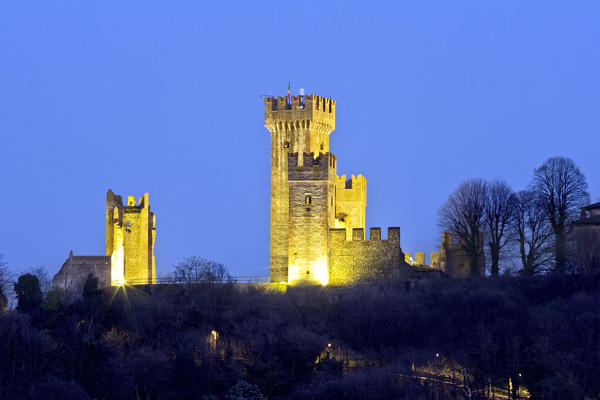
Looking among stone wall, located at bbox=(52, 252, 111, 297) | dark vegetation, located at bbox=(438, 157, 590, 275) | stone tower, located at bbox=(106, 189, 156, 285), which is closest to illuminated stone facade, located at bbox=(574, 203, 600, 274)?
dark vegetation, located at bbox=(438, 157, 590, 275)

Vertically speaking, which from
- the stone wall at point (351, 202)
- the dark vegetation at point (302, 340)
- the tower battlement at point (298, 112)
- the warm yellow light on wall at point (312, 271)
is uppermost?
the tower battlement at point (298, 112)

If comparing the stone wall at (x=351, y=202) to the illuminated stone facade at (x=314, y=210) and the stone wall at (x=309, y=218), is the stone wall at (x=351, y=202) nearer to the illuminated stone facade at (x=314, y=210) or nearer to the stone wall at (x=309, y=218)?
the illuminated stone facade at (x=314, y=210)

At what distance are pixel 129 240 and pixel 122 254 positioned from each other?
38.8 inches

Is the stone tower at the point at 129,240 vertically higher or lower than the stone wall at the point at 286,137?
lower

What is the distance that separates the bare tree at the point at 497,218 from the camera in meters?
71.6

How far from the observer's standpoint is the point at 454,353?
208 ft

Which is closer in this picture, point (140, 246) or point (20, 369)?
point (20, 369)

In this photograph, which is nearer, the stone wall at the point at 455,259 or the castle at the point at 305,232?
the castle at the point at 305,232

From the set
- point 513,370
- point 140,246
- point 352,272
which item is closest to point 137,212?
point 140,246

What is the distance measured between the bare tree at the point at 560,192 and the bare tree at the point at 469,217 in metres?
3.00

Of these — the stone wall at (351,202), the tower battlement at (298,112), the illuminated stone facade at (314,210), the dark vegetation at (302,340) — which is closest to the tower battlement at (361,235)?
the illuminated stone facade at (314,210)

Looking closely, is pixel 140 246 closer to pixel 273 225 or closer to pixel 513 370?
pixel 273 225

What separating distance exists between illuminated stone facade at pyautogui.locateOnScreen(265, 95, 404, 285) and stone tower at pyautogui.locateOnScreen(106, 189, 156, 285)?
6681 millimetres

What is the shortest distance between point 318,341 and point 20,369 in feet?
45.2
